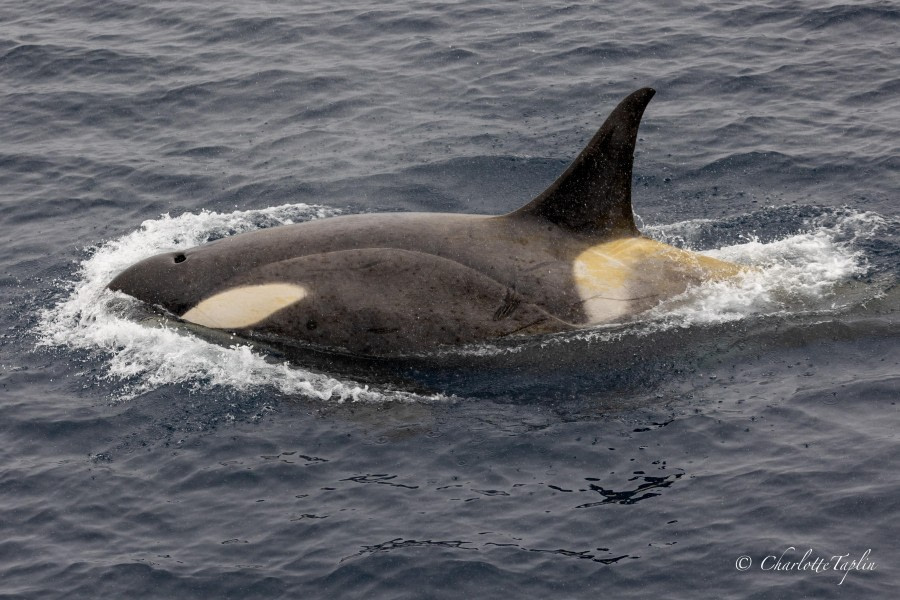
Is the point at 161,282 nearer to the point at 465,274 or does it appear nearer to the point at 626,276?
the point at 465,274

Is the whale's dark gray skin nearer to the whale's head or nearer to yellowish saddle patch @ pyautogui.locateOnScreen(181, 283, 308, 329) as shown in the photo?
yellowish saddle patch @ pyautogui.locateOnScreen(181, 283, 308, 329)

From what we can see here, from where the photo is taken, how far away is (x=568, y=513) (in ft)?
42.2

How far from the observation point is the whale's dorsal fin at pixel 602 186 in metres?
15.4

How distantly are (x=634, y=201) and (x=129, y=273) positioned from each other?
908 cm

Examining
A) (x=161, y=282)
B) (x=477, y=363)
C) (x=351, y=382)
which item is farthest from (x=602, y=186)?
(x=161, y=282)

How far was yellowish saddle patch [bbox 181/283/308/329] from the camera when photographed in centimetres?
1650

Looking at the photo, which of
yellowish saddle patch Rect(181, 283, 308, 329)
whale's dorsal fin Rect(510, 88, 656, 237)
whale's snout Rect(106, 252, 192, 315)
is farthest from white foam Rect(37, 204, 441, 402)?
whale's dorsal fin Rect(510, 88, 656, 237)

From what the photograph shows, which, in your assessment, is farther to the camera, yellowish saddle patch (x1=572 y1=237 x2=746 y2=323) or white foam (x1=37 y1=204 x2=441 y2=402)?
yellowish saddle patch (x1=572 y1=237 x2=746 y2=323)

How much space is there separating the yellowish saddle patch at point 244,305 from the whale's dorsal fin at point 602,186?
3.46 metres

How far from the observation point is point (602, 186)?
15820 mm

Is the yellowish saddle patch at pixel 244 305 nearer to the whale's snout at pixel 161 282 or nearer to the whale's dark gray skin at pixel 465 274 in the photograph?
the whale's dark gray skin at pixel 465 274

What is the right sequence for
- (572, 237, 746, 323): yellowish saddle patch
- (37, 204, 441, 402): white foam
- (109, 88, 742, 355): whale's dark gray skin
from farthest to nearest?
(572, 237, 746, 323): yellowish saddle patch < (109, 88, 742, 355): whale's dark gray skin < (37, 204, 441, 402): white foam

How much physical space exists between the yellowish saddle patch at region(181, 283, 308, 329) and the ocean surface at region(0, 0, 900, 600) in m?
0.36

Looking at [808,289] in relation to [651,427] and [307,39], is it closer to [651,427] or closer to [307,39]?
[651,427]
